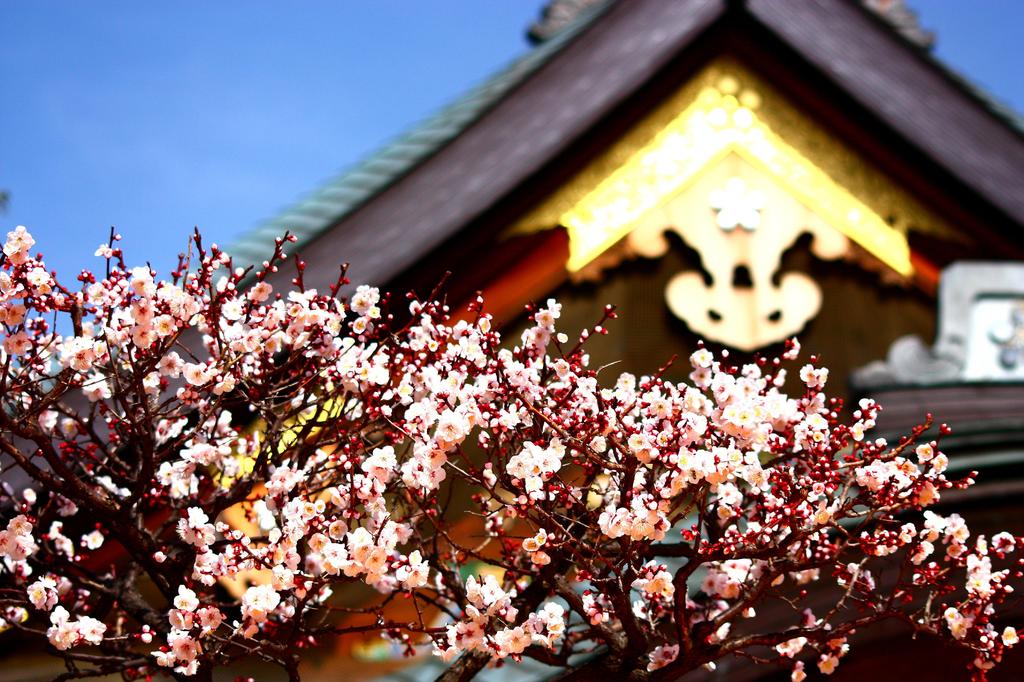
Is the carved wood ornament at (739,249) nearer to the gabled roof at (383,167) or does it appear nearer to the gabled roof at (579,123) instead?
the gabled roof at (579,123)

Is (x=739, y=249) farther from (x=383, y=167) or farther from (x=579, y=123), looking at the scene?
(x=383, y=167)

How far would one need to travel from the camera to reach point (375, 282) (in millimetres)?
4320

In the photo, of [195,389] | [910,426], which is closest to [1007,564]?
[910,426]

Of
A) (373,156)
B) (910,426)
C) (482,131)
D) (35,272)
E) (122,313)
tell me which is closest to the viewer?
(35,272)

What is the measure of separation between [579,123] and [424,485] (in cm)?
257

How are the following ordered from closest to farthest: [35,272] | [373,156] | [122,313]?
[35,272]
[122,313]
[373,156]

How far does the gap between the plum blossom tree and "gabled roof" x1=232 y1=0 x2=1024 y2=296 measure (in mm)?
1274

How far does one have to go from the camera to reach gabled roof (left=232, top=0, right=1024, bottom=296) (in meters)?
4.48

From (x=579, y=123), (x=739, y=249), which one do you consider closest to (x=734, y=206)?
(x=739, y=249)

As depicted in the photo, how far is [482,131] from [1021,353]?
2.64m

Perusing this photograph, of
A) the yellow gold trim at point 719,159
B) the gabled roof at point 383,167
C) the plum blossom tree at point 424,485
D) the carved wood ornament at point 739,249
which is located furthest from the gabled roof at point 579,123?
the plum blossom tree at point 424,485

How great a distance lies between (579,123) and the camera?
15.8ft

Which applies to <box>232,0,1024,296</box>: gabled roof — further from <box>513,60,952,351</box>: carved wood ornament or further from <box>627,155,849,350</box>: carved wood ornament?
<box>627,155,849,350</box>: carved wood ornament

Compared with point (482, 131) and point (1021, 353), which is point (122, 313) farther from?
point (1021, 353)
